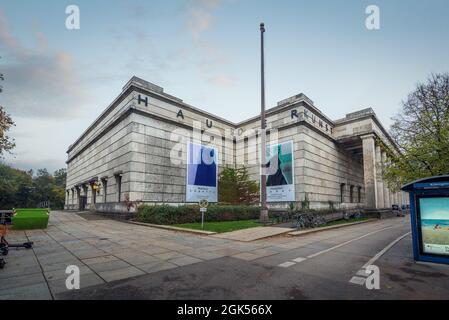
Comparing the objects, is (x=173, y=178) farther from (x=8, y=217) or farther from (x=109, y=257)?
(x=109, y=257)

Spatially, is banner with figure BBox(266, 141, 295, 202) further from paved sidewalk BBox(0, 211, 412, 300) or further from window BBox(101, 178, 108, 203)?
window BBox(101, 178, 108, 203)

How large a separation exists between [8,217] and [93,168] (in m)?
18.9

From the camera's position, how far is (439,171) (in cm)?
1606

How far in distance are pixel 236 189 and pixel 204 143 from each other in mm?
6744

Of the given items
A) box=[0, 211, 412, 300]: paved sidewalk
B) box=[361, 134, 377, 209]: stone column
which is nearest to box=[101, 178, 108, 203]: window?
box=[0, 211, 412, 300]: paved sidewalk

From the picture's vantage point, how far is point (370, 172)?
34.6 meters

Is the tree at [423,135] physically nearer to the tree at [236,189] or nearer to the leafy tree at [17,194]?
the tree at [236,189]

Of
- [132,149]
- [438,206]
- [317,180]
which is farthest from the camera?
[317,180]

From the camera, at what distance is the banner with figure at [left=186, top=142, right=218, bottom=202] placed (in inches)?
1103

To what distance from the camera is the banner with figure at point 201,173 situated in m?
28.0

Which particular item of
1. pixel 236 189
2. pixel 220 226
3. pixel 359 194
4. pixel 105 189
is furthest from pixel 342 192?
pixel 105 189

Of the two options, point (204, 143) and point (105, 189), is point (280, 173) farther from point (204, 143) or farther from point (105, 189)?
point (105, 189)

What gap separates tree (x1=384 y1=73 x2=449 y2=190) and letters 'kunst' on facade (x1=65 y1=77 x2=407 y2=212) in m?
3.02
